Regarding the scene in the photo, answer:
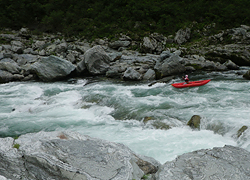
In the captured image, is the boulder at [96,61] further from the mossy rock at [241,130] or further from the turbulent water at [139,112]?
the mossy rock at [241,130]

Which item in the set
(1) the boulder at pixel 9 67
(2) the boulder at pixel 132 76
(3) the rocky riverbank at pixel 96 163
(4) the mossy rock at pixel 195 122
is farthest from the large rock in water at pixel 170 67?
(1) the boulder at pixel 9 67

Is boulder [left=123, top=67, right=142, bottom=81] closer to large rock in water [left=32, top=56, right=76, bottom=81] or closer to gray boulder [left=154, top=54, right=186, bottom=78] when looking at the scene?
gray boulder [left=154, top=54, right=186, bottom=78]

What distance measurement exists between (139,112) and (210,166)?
6.16m

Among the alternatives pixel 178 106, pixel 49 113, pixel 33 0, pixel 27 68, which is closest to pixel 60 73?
pixel 27 68

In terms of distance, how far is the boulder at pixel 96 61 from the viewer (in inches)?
715

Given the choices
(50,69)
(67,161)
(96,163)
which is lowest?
(50,69)

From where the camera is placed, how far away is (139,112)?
10102mm

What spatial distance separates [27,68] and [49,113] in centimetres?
1078

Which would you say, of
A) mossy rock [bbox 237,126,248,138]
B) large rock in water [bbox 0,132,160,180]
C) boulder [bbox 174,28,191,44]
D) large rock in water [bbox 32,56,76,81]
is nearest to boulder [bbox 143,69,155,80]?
large rock in water [bbox 32,56,76,81]

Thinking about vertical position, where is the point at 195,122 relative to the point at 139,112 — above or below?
above

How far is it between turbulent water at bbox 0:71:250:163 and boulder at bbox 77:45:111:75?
266 cm

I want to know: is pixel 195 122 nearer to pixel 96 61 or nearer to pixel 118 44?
pixel 96 61

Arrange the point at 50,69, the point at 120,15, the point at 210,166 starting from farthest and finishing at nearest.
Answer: the point at 120,15 → the point at 50,69 → the point at 210,166

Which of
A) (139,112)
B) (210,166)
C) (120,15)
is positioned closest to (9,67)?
(139,112)
